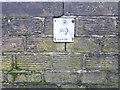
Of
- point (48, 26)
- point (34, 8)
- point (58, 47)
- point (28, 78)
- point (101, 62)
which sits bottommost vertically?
point (28, 78)

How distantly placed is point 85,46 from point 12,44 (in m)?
0.51

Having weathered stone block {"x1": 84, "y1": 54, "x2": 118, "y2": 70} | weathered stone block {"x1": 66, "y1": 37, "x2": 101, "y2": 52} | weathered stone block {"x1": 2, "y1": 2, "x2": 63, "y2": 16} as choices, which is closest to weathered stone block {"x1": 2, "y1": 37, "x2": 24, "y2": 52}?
weathered stone block {"x1": 2, "y1": 2, "x2": 63, "y2": 16}

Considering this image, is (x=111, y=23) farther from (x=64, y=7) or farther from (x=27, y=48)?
(x=27, y=48)

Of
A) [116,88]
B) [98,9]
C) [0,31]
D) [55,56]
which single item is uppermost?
[98,9]

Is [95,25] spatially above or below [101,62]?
above

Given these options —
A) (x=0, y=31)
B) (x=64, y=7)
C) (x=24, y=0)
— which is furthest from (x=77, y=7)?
(x=0, y=31)

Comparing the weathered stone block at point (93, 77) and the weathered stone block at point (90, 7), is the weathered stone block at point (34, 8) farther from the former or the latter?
the weathered stone block at point (93, 77)

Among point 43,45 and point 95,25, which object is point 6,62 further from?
point 95,25

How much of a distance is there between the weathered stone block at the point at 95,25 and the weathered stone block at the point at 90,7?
0.04 m

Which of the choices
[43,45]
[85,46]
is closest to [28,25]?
[43,45]

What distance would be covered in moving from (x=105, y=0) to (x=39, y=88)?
30.2 inches

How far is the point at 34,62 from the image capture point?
215cm

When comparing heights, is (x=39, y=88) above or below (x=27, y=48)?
below

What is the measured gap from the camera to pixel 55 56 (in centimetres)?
213
